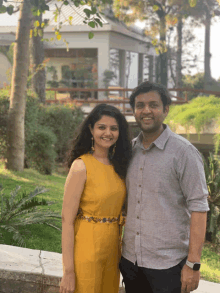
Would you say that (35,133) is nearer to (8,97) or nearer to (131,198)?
(8,97)

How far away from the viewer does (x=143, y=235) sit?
2.31 metres

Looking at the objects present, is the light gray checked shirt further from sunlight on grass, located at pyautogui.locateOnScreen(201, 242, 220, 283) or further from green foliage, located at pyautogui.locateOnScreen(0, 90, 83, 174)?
green foliage, located at pyautogui.locateOnScreen(0, 90, 83, 174)

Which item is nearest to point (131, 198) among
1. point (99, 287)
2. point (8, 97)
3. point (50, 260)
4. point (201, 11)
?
point (99, 287)

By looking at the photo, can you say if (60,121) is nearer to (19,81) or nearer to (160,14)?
(19,81)

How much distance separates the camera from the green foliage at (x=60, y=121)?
10.2 m

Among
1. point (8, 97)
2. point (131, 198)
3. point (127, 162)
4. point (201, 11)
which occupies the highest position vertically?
point (201, 11)

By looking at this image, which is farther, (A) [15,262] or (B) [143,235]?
(A) [15,262]

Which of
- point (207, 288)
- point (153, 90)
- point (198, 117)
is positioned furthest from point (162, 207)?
point (198, 117)

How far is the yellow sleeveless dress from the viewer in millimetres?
2379

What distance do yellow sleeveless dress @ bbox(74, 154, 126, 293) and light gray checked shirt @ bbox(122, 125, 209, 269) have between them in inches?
5.9

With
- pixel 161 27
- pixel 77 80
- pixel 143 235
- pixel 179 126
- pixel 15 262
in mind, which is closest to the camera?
pixel 143 235

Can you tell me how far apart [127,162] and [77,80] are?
20.4m

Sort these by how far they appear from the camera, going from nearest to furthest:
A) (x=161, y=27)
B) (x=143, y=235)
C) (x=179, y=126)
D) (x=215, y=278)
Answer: (x=143, y=235) < (x=215, y=278) < (x=179, y=126) < (x=161, y=27)

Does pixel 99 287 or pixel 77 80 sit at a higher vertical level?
pixel 77 80
